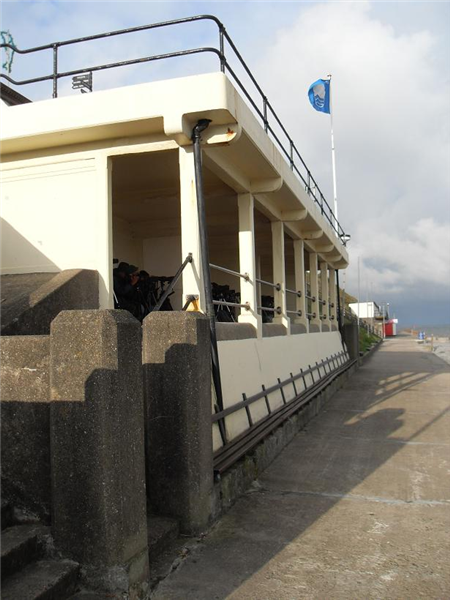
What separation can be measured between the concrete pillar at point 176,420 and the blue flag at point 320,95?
53.1ft

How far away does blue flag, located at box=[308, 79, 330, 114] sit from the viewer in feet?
61.7

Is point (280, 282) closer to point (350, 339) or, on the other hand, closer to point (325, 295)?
point (325, 295)

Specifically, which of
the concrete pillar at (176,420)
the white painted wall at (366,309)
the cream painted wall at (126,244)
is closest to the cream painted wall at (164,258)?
the cream painted wall at (126,244)

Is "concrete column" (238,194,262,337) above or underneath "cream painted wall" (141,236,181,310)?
underneath

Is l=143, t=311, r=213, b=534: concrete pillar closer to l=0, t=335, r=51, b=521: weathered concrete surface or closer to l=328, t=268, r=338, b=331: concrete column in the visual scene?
l=0, t=335, r=51, b=521: weathered concrete surface

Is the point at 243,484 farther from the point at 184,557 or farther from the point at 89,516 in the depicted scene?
the point at 89,516

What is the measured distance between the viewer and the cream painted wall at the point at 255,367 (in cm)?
626

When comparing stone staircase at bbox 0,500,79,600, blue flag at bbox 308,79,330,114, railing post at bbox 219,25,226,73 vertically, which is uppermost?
blue flag at bbox 308,79,330,114

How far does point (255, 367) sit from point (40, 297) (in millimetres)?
3203

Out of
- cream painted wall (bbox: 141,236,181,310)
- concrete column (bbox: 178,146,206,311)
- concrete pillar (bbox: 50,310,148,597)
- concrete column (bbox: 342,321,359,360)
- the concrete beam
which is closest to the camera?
concrete pillar (bbox: 50,310,148,597)

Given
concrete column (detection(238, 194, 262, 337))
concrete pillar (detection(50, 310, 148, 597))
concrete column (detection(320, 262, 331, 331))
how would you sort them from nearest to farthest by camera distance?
concrete pillar (detection(50, 310, 148, 597)) < concrete column (detection(238, 194, 262, 337)) < concrete column (detection(320, 262, 331, 331))

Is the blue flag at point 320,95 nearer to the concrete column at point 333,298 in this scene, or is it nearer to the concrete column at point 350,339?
the concrete column at point 333,298

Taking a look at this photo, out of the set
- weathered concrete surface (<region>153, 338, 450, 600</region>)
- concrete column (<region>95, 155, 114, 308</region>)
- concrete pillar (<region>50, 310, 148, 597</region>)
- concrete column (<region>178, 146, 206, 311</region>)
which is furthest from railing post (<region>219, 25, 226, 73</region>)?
weathered concrete surface (<region>153, 338, 450, 600</region>)

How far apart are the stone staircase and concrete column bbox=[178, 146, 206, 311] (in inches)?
118
